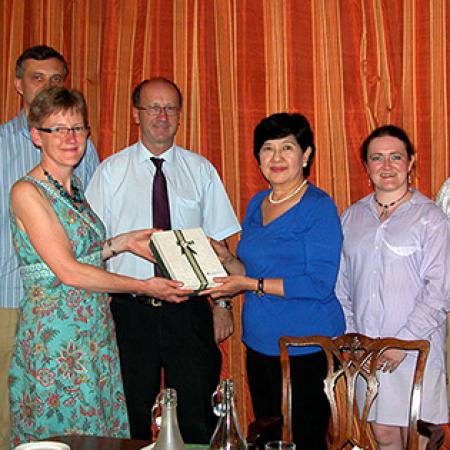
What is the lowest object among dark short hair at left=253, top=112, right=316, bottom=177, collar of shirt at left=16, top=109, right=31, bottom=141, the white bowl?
the white bowl

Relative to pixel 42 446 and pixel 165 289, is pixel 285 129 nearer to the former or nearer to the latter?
pixel 165 289

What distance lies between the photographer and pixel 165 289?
254 centimetres

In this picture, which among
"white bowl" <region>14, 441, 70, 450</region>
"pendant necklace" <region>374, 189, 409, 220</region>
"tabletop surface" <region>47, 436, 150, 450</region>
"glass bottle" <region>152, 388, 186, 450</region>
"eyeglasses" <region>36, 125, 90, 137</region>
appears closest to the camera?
"glass bottle" <region>152, 388, 186, 450</region>

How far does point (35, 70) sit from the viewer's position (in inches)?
123

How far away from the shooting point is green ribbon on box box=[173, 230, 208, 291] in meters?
2.50

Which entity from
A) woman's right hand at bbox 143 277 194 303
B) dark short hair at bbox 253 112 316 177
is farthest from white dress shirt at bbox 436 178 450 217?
woman's right hand at bbox 143 277 194 303

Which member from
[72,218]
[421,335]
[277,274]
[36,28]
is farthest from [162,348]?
[36,28]

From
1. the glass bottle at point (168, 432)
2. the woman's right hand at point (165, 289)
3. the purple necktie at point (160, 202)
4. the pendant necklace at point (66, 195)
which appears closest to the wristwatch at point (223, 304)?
the purple necktie at point (160, 202)

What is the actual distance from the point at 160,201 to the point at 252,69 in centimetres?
87

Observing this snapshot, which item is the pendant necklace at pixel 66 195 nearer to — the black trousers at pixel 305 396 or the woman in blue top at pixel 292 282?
the woman in blue top at pixel 292 282

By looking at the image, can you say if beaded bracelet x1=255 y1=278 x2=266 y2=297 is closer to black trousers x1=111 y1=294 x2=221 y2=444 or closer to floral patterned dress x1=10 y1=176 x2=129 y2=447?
black trousers x1=111 y1=294 x2=221 y2=444

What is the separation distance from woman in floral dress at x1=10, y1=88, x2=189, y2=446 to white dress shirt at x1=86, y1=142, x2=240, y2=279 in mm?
508

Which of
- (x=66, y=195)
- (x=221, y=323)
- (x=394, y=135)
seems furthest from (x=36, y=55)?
(x=394, y=135)

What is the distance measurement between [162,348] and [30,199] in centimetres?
90
